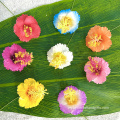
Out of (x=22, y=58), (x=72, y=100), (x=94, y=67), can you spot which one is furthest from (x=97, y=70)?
(x=22, y=58)

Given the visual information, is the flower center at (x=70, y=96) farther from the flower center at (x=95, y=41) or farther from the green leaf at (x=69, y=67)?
the flower center at (x=95, y=41)

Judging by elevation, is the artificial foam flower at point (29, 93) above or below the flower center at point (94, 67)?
below

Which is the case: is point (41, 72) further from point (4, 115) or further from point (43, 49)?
point (4, 115)

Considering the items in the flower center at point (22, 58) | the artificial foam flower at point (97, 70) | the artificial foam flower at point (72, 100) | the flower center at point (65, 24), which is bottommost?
the artificial foam flower at point (72, 100)

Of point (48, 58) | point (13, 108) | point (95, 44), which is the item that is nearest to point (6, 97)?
point (13, 108)

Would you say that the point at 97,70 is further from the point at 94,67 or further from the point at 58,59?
the point at 58,59

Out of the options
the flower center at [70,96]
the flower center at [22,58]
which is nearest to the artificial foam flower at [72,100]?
the flower center at [70,96]
